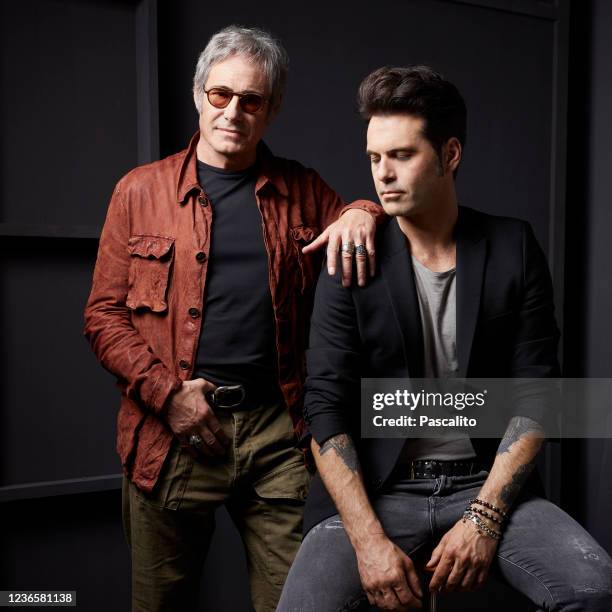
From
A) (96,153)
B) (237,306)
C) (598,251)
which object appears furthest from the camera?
(598,251)

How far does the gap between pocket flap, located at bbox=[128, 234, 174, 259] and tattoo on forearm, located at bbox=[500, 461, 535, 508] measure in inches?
42.6

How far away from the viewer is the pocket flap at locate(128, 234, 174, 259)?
2.01 m

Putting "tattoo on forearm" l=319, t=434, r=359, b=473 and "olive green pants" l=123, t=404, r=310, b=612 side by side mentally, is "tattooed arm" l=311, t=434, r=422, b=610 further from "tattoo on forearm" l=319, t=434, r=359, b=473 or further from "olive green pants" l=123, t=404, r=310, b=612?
"olive green pants" l=123, t=404, r=310, b=612

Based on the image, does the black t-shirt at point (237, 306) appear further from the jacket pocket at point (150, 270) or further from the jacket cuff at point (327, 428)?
the jacket cuff at point (327, 428)

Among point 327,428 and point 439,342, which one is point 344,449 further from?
point 439,342

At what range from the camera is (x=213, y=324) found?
6.57 feet

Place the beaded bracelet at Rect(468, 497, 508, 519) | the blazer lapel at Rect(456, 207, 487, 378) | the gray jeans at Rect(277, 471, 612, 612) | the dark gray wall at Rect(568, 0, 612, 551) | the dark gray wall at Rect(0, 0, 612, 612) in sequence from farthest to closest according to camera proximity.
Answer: the dark gray wall at Rect(568, 0, 612, 551)
the dark gray wall at Rect(0, 0, 612, 612)
the blazer lapel at Rect(456, 207, 487, 378)
the beaded bracelet at Rect(468, 497, 508, 519)
the gray jeans at Rect(277, 471, 612, 612)

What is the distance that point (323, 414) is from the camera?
1793mm

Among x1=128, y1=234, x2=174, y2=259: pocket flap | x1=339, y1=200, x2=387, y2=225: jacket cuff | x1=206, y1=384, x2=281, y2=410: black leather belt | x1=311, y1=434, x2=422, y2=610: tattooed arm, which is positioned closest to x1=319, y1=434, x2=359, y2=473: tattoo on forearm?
x1=311, y1=434, x2=422, y2=610: tattooed arm

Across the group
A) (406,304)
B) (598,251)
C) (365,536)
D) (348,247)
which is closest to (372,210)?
(348,247)

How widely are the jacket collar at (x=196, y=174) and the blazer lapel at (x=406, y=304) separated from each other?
0.44 meters

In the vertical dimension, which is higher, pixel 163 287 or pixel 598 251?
pixel 598 251

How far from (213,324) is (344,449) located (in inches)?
20.4

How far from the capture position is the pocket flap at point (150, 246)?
2010mm
